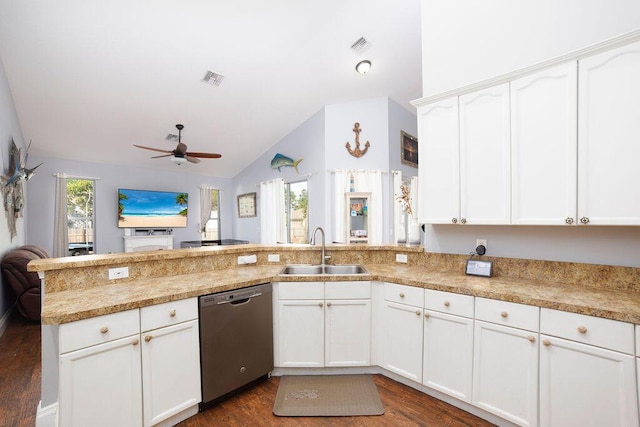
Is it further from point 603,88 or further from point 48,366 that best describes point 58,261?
point 603,88

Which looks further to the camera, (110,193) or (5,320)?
(110,193)

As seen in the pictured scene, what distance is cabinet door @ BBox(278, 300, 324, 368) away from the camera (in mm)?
2248

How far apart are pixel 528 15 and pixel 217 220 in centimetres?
757

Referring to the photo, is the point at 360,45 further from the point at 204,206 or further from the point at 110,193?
the point at 110,193

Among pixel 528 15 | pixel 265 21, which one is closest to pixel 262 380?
pixel 528 15

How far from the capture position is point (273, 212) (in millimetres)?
6230

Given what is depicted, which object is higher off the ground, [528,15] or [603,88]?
[528,15]

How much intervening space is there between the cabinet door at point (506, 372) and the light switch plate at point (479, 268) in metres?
0.50

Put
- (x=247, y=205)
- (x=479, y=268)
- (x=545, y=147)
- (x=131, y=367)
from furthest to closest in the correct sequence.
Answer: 1. (x=247, y=205)
2. (x=479, y=268)
3. (x=545, y=147)
4. (x=131, y=367)

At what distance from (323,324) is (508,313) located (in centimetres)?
127

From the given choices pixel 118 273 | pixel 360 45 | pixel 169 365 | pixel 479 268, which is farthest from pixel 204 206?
pixel 479 268

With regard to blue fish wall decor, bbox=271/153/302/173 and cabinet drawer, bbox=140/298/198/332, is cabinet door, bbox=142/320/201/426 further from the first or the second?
blue fish wall decor, bbox=271/153/302/173

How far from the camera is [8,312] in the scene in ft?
12.0

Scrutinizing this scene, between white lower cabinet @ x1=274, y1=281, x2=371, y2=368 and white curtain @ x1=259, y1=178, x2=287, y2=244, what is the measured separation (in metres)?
3.85
